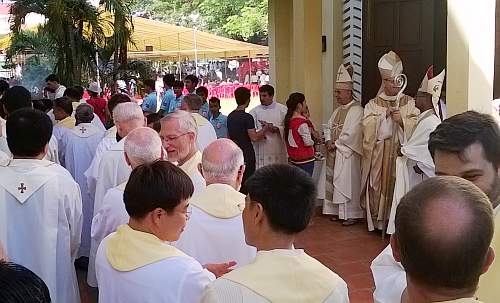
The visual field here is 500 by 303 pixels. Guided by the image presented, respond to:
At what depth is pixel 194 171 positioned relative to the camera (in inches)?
152

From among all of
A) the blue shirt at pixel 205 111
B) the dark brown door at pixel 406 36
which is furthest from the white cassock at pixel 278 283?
the blue shirt at pixel 205 111

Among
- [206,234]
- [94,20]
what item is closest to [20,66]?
[94,20]

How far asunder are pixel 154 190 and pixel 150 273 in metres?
0.31

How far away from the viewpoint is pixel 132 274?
2303 mm

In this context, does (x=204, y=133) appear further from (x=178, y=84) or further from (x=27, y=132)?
(x=178, y=84)

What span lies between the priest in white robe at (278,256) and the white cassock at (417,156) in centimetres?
406

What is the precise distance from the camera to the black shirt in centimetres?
773

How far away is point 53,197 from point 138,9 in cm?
4184

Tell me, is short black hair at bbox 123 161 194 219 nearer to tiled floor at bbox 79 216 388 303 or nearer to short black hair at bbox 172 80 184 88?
tiled floor at bbox 79 216 388 303

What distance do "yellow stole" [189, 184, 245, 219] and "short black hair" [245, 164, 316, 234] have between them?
30.5 inches

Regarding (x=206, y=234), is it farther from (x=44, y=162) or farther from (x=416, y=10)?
(x=416, y=10)

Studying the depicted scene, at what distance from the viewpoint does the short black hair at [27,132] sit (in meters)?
3.48

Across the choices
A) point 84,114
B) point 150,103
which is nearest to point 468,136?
point 84,114

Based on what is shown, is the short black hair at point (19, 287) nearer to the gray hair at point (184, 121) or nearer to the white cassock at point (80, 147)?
the gray hair at point (184, 121)
